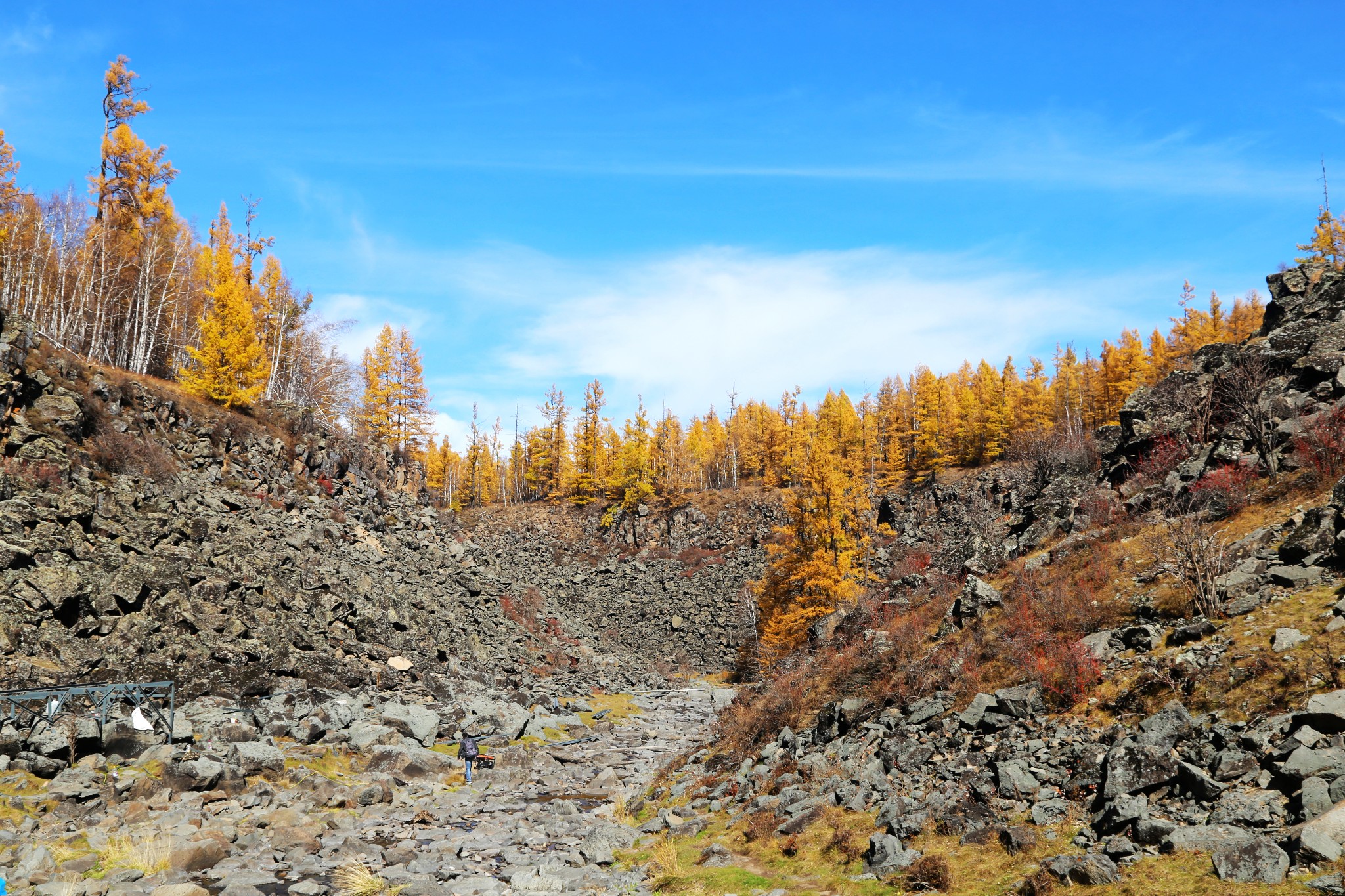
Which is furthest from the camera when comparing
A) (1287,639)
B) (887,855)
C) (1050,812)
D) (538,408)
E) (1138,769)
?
(538,408)

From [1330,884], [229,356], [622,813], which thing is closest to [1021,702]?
[1330,884]

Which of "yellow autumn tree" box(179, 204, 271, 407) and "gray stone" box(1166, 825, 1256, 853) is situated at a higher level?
"yellow autumn tree" box(179, 204, 271, 407)

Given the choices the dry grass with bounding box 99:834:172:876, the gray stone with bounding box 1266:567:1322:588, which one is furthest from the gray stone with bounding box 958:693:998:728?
the dry grass with bounding box 99:834:172:876

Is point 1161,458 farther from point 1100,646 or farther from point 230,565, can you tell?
point 230,565

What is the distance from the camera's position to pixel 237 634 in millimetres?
25562

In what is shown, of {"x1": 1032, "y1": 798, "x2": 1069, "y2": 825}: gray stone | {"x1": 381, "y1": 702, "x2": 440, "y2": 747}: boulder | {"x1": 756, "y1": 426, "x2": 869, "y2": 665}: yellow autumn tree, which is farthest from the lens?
{"x1": 756, "y1": 426, "x2": 869, "y2": 665}: yellow autumn tree

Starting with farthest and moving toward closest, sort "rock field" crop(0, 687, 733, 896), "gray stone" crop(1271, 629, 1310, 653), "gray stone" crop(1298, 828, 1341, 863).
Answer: "rock field" crop(0, 687, 733, 896) → "gray stone" crop(1271, 629, 1310, 653) → "gray stone" crop(1298, 828, 1341, 863)

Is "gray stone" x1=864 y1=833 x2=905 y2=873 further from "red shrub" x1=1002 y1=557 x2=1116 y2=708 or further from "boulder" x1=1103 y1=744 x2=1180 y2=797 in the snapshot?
"red shrub" x1=1002 y1=557 x2=1116 y2=708

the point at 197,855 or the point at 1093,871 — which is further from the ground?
the point at 1093,871

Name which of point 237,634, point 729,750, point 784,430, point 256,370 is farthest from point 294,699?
point 784,430

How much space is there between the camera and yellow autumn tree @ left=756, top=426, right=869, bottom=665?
3638 centimetres

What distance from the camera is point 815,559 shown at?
3688cm

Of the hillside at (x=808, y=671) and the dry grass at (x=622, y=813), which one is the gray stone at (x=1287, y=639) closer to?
the hillside at (x=808, y=671)

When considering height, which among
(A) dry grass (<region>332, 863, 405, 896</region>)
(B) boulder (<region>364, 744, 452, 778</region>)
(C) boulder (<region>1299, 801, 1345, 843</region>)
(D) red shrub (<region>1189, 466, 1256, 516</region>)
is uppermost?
(D) red shrub (<region>1189, 466, 1256, 516</region>)
